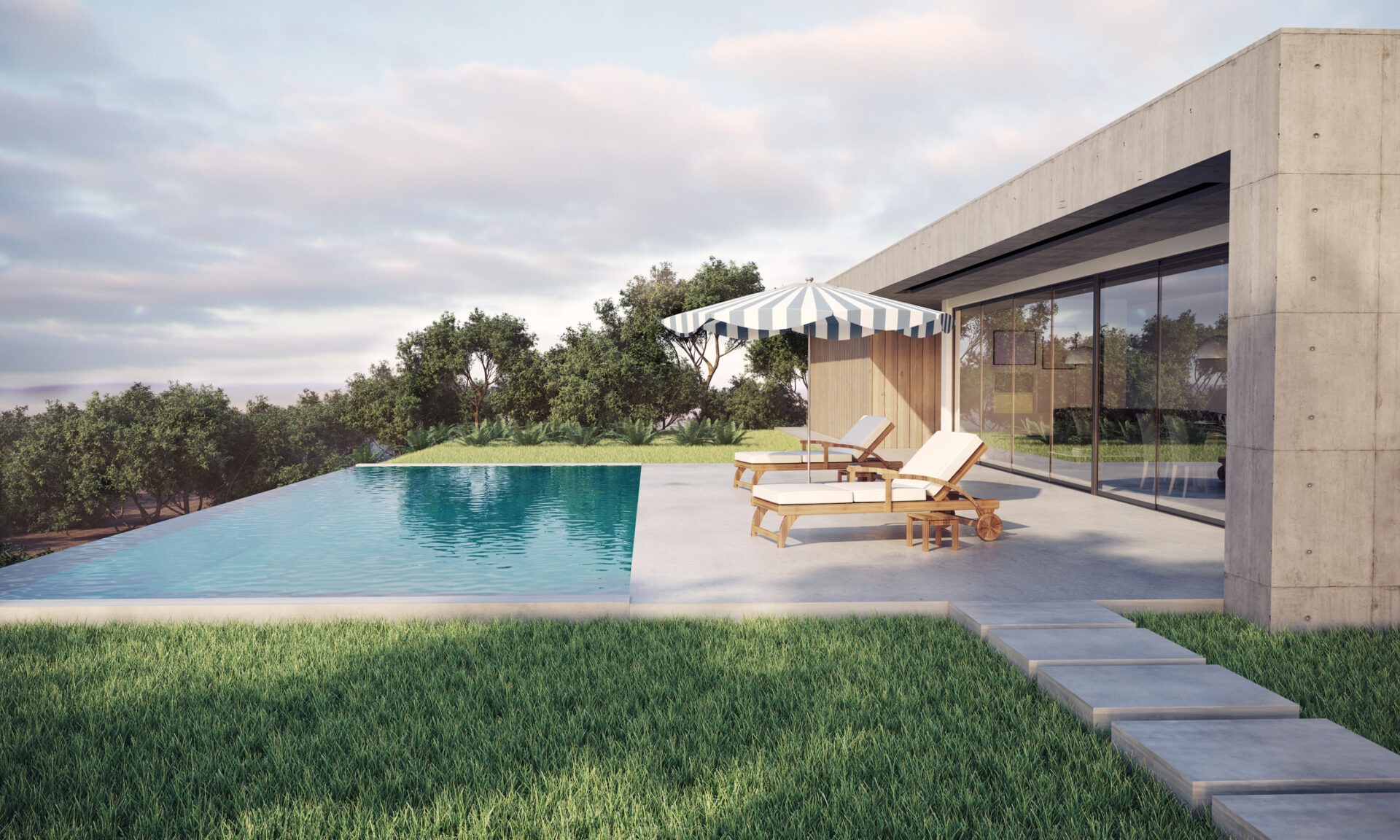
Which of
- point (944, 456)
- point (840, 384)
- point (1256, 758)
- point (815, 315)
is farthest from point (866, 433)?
point (840, 384)

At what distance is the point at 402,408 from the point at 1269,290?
26725 mm

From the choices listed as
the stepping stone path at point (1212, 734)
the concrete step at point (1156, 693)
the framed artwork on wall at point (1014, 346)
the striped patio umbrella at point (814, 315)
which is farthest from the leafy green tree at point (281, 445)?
the concrete step at point (1156, 693)

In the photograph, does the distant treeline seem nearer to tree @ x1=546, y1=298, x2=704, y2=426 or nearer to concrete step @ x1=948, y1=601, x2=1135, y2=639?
tree @ x1=546, y1=298, x2=704, y2=426

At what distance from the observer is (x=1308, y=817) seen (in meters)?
2.77

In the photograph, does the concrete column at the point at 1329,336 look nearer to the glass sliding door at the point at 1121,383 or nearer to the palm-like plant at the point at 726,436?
the glass sliding door at the point at 1121,383

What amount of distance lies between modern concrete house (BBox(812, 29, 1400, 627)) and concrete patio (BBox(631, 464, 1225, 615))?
2.41 ft

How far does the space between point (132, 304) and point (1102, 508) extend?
34126 millimetres

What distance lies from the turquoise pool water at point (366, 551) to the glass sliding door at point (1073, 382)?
6.14 meters

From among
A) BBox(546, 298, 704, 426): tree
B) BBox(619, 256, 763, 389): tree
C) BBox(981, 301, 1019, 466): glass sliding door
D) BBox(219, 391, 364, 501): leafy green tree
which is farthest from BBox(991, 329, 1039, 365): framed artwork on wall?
BBox(219, 391, 364, 501): leafy green tree

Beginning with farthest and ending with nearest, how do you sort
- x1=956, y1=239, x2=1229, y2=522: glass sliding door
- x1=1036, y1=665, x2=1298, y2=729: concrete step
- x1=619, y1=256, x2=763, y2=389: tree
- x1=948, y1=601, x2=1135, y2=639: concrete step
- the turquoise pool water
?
x1=619, y1=256, x2=763, y2=389: tree, x1=956, y1=239, x2=1229, y2=522: glass sliding door, the turquoise pool water, x1=948, y1=601, x2=1135, y2=639: concrete step, x1=1036, y1=665, x2=1298, y2=729: concrete step

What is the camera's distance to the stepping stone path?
2.82 m

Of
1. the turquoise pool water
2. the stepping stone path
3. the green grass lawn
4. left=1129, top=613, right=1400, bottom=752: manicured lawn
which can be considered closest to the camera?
the stepping stone path

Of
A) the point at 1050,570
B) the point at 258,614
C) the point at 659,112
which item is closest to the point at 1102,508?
the point at 1050,570

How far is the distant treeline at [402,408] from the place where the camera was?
26.7m
